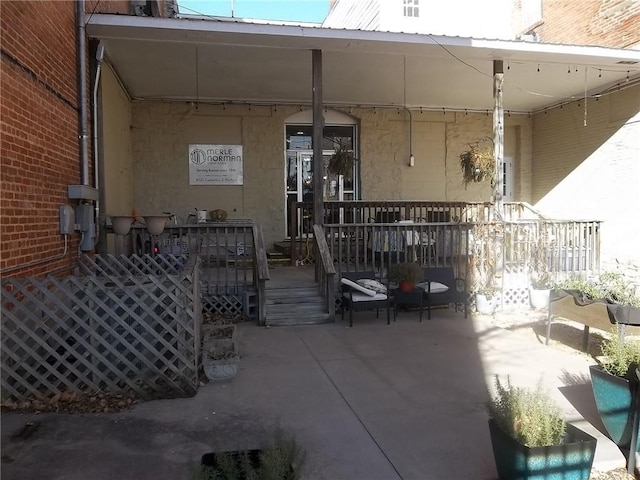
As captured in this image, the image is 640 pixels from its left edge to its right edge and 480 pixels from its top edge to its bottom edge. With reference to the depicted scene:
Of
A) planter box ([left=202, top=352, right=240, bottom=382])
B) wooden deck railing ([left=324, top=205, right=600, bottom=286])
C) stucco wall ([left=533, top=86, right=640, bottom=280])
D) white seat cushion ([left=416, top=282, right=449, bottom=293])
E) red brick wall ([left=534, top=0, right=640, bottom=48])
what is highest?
red brick wall ([left=534, top=0, right=640, bottom=48])

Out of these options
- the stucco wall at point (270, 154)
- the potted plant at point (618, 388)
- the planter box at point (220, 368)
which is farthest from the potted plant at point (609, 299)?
the stucco wall at point (270, 154)

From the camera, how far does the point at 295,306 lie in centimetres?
748

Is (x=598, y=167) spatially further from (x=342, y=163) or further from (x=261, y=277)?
(x=261, y=277)

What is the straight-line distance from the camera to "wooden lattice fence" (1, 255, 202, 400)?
13.4 ft

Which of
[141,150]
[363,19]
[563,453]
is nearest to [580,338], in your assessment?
[563,453]

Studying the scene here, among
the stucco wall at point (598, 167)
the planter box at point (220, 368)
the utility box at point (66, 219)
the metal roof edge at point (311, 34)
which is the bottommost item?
the planter box at point (220, 368)

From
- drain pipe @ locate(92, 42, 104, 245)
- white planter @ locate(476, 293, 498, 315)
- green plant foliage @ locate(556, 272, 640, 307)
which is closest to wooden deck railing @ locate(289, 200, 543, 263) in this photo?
white planter @ locate(476, 293, 498, 315)

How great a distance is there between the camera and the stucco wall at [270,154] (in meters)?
11.7

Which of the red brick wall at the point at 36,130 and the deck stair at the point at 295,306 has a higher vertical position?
the red brick wall at the point at 36,130

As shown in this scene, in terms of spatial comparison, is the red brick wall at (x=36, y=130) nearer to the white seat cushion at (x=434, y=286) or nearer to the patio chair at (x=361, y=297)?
the patio chair at (x=361, y=297)

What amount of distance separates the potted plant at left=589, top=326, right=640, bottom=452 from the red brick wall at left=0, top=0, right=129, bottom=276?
4645 millimetres

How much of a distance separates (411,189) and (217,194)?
4.93m

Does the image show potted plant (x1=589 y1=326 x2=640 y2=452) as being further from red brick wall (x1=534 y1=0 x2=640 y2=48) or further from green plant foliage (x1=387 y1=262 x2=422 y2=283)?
red brick wall (x1=534 y1=0 x2=640 y2=48)

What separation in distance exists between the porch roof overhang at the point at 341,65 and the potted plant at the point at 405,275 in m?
3.59
